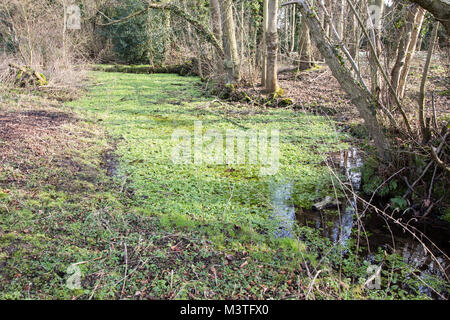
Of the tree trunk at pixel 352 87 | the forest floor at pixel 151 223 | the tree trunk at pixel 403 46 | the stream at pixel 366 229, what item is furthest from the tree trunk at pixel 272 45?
the stream at pixel 366 229

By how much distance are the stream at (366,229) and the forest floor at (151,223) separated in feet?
0.45

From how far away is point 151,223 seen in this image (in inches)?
162

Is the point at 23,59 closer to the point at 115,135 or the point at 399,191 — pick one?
the point at 115,135

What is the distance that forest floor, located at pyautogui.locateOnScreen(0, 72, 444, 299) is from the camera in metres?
3.11

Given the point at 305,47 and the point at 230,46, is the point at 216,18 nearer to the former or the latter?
the point at 230,46

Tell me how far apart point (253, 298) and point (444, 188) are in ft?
9.90

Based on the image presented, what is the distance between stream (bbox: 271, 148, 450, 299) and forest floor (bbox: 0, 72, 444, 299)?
0.45ft

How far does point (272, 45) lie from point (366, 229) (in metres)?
7.44

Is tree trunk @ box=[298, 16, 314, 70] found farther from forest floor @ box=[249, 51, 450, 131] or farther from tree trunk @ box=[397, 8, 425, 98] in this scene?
tree trunk @ box=[397, 8, 425, 98]

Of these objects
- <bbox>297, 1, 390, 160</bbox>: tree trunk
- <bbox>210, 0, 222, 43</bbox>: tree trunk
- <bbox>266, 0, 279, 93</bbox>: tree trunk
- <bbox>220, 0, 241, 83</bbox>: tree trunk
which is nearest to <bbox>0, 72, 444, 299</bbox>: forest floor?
<bbox>297, 1, 390, 160</bbox>: tree trunk

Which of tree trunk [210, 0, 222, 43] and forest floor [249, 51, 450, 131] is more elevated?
tree trunk [210, 0, 222, 43]

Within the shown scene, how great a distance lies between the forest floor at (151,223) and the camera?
3.11 meters
